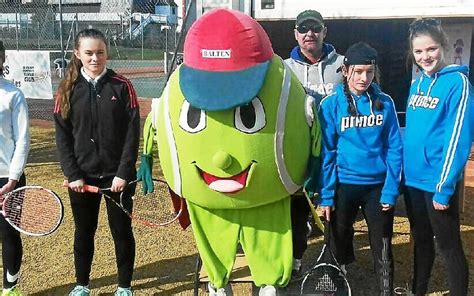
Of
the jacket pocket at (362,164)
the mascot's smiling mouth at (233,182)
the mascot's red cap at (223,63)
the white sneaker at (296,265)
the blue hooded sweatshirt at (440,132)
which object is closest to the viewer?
the mascot's red cap at (223,63)

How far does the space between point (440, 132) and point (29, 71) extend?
8.18m

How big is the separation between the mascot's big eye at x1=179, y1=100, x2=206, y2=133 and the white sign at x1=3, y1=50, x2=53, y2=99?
7330 millimetres

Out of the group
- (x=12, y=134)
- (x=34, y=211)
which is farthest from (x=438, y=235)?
(x=12, y=134)

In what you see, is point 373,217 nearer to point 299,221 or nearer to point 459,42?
point 299,221

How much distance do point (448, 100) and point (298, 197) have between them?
3.54 ft

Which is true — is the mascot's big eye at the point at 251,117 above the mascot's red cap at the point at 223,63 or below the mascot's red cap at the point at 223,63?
below

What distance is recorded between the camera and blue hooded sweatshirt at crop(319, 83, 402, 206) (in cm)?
312

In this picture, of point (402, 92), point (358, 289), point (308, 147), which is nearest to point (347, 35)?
point (402, 92)

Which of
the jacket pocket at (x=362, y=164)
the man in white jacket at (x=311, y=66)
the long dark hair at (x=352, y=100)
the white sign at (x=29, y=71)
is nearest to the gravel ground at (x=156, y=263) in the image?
the man in white jacket at (x=311, y=66)

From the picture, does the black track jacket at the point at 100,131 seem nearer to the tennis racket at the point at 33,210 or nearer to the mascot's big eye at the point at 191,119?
the tennis racket at the point at 33,210

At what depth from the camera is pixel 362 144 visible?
3.13m

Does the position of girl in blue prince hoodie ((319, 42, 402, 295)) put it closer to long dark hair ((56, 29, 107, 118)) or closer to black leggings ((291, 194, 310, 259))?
black leggings ((291, 194, 310, 259))

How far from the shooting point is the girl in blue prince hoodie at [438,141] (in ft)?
9.96

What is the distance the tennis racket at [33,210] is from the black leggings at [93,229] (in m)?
0.13
